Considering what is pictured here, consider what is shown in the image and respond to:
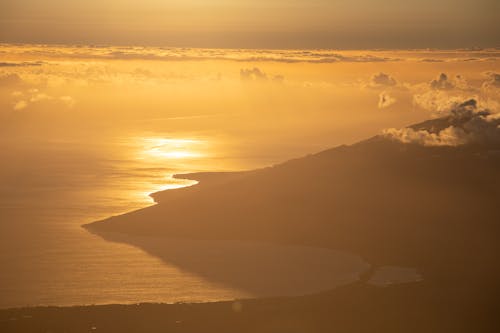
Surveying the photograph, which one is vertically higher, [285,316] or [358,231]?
[358,231]

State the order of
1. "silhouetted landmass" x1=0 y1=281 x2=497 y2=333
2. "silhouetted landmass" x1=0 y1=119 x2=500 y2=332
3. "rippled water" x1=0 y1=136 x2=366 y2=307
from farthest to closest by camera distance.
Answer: "rippled water" x1=0 y1=136 x2=366 y2=307 < "silhouetted landmass" x1=0 y1=119 x2=500 y2=332 < "silhouetted landmass" x1=0 y1=281 x2=497 y2=333

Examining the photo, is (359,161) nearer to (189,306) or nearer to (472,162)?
(472,162)

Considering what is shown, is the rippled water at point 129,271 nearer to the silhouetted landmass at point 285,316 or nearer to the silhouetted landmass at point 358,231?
the silhouetted landmass at point 358,231

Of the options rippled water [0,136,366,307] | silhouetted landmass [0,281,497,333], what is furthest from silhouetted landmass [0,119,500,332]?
rippled water [0,136,366,307]

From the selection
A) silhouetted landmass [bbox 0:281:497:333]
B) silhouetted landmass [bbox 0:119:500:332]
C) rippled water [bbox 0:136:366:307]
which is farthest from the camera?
rippled water [bbox 0:136:366:307]

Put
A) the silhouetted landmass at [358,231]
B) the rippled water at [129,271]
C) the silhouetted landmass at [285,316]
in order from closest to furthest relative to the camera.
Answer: the silhouetted landmass at [285,316] → the silhouetted landmass at [358,231] → the rippled water at [129,271]

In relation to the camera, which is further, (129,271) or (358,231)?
(358,231)

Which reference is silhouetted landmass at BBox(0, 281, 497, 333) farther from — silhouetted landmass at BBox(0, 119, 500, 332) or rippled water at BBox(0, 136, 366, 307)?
rippled water at BBox(0, 136, 366, 307)

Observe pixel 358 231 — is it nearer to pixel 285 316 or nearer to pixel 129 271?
pixel 129 271

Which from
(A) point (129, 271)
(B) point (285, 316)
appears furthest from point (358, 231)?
(B) point (285, 316)

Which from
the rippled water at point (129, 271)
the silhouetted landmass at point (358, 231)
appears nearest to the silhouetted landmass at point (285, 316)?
the silhouetted landmass at point (358, 231)

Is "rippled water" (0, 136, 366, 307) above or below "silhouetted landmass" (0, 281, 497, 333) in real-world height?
above

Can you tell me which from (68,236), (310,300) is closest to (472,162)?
(310,300)
